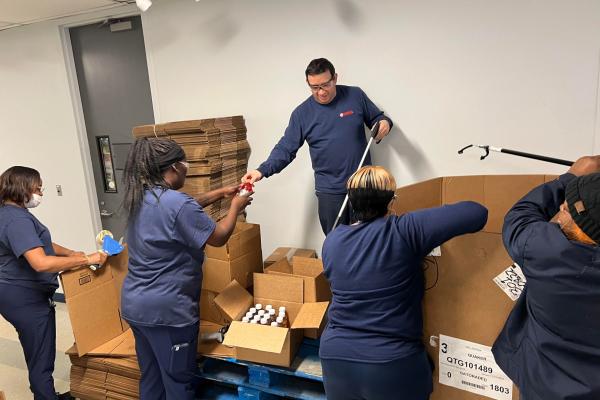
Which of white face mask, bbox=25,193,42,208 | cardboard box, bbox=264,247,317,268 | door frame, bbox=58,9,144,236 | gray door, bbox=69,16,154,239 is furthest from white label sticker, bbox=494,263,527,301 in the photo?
door frame, bbox=58,9,144,236

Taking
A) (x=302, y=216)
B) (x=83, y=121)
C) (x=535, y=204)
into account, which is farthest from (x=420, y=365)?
(x=83, y=121)

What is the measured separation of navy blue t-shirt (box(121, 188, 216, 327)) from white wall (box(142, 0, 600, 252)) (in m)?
1.20

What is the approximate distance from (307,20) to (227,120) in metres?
0.83

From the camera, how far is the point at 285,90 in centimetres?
282

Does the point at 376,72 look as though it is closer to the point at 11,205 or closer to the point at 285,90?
the point at 285,90

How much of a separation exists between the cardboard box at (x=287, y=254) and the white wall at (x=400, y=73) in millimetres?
75

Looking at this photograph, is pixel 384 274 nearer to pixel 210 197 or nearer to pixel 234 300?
pixel 234 300

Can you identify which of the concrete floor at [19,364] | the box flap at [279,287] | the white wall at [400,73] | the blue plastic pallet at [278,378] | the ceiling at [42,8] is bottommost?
the concrete floor at [19,364]

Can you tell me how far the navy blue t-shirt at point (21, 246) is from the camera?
2086 mm

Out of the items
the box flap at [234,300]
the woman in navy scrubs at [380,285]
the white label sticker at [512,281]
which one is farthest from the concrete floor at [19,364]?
the white label sticker at [512,281]

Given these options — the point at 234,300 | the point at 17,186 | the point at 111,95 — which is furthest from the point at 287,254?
the point at 111,95

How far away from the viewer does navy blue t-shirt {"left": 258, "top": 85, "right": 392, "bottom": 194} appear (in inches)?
95.6

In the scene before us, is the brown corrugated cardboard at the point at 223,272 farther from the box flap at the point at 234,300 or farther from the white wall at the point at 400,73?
the white wall at the point at 400,73

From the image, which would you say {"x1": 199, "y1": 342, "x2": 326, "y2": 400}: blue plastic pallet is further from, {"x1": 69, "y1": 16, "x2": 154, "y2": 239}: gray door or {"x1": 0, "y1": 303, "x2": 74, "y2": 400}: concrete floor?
{"x1": 69, "y1": 16, "x2": 154, "y2": 239}: gray door
